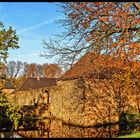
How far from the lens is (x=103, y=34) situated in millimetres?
12914

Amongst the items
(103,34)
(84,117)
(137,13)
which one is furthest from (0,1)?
(84,117)

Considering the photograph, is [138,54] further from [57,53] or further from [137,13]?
[57,53]

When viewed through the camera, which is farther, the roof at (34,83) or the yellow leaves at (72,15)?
the roof at (34,83)

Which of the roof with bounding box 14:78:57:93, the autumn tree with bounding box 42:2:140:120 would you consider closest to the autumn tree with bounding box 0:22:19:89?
the autumn tree with bounding box 42:2:140:120

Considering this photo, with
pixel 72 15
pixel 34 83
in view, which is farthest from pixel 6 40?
pixel 34 83

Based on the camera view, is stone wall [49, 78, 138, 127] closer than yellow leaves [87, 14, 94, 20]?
No

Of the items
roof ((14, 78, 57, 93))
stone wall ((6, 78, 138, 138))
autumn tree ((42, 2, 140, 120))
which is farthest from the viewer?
roof ((14, 78, 57, 93))

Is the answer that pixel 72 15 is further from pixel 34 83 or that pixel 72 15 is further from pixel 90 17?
pixel 34 83

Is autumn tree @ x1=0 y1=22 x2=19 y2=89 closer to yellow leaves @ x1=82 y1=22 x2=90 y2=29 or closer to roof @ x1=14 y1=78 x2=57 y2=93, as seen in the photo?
yellow leaves @ x1=82 y1=22 x2=90 y2=29

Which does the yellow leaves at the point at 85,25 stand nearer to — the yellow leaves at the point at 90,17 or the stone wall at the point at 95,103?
the yellow leaves at the point at 90,17

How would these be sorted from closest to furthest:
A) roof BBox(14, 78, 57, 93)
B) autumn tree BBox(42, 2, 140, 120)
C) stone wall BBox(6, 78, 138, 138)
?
autumn tree BBox(42, 2, 140, 120), stone wall BBox(6, 78, 138, 138), roof BBox(14, 78, 57, 93)

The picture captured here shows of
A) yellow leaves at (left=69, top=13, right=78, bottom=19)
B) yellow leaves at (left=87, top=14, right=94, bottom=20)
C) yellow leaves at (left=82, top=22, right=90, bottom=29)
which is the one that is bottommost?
yellow leaves at (left=82, top=22, right=90, bottom=29)

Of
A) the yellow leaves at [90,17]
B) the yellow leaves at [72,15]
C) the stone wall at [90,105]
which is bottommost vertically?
the stone wall at [90,105]

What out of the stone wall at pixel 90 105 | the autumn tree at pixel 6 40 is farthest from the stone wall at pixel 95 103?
the autumn tree at pixel 6 40
